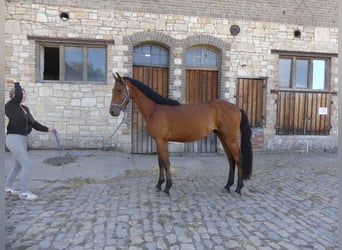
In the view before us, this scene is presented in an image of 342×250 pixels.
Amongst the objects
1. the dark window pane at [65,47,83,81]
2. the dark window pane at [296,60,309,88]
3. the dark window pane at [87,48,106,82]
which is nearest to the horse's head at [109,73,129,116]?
the dark window pane at [87,48,106,82]

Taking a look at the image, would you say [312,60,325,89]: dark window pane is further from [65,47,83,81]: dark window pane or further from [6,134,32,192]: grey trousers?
[6,134,32,192]: grey trousers

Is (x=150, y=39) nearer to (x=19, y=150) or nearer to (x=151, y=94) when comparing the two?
(x=151, y=94)

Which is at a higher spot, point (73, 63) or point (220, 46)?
point (220, 46)

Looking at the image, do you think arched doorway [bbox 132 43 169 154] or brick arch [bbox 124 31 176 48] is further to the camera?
arched doorway [bbox 132 43 169 154]

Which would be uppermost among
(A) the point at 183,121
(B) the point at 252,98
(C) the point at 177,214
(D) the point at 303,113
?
(B) the point at 252,98

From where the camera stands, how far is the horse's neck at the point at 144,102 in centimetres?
468

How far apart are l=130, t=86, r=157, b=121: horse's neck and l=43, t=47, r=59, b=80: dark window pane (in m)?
3.96

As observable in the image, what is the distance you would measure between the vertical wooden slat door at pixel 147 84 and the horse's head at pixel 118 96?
3266 millimetres

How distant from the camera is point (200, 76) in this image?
8.22 meters

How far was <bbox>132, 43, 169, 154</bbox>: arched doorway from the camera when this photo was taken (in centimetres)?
788

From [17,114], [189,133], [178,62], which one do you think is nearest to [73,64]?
[178,62]

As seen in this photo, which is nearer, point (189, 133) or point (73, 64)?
point (189, 133)

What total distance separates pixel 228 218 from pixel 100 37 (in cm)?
608

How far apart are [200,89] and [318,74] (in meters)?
4.20
